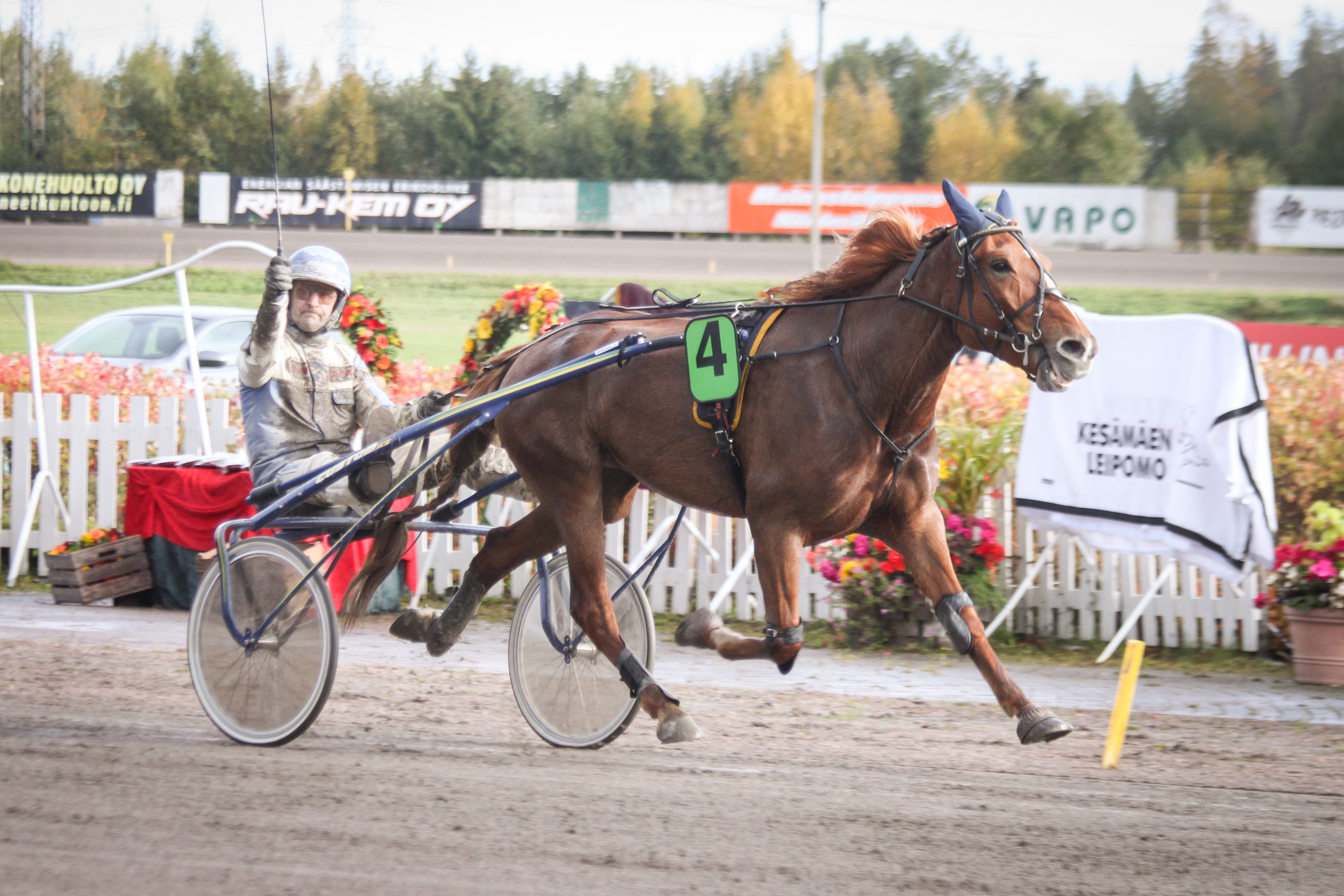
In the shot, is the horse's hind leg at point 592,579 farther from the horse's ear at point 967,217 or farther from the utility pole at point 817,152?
the utility pole at point 817,152

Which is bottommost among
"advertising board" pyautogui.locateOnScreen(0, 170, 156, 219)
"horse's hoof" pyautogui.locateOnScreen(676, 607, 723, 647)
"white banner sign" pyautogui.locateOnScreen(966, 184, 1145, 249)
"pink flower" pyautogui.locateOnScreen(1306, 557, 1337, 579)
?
"pink flower" pyautogui.locateOnScreen(1306, 557, 1337, 579)

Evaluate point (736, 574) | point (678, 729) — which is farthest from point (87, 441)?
point (678, 729)

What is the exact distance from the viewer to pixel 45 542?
8.17 meters

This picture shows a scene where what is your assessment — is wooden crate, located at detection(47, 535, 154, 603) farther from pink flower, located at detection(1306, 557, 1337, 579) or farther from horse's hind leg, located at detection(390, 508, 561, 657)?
pink flower, located at detection(1306, 557, 1337, 579)

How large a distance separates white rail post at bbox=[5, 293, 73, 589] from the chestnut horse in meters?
5.07

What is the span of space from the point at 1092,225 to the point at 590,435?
94.8ft

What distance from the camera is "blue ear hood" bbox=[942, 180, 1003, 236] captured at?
12.3 feet

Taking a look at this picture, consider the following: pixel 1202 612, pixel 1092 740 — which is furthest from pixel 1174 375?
pixel 1092 740

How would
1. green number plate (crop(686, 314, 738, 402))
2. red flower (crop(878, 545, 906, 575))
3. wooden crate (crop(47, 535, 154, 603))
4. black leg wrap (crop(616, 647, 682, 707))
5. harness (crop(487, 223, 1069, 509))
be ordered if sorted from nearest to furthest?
harness (crop(487, 223, 1069, 509)) < green number plate (crop(686, 314, 738, 402)) < black leg wrap (crop(616, 647, 682, 707)) < red flower (crop(878, 545, 906, 575)) < wooden crate (crop(47, 535, 154, 603))

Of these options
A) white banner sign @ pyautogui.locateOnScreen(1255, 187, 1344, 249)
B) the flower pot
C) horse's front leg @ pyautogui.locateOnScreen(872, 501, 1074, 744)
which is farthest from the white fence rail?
white banner sign @ pyautogui.locateOnScreen(1255, 187, 1344, 249)

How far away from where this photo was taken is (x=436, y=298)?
21.5 m

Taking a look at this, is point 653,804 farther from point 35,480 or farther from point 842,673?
point 35,480

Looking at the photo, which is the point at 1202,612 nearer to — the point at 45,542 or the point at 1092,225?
the point at 45,542

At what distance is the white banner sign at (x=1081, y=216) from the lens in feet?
98.8
